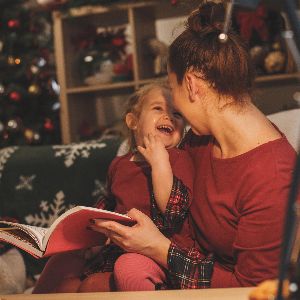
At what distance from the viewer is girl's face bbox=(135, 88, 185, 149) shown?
178 centimetres

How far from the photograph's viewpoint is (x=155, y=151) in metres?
1.61

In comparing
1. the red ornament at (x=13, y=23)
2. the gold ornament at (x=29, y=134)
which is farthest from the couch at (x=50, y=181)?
the red ornament at (x=13, y=23)

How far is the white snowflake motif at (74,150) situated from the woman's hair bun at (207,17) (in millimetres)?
1183

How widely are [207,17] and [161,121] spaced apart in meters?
0.37

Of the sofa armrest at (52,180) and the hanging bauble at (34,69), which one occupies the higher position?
the hanging bauble at (34,69)

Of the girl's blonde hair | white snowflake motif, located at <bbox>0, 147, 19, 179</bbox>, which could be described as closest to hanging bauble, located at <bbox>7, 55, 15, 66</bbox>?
white snowflake motif, located at <bbox>0, 147, 19, 179</bbox>

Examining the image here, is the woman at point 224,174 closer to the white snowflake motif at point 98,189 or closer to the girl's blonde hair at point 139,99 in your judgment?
the girl's blonde hair at point 139,99

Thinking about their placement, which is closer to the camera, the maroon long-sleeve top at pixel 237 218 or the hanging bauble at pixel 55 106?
the maroon long-sleeve top at pixel 237 218

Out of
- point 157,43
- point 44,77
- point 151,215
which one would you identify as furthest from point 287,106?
point 151,215

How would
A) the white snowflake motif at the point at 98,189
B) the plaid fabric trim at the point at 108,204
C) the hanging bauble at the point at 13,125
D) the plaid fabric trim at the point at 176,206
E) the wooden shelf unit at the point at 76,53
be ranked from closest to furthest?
the plaid fabric trim at the point at 176,206 → the plaid fabric trim at the point at 108,204 → the white snowflake motif at the point at 98,189 → the wooden shelf unit at the point at 76,53 → the hanging bauble at the point at 13,125

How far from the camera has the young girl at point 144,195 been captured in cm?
152

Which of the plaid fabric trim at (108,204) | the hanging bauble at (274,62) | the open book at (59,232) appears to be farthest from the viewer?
the hanging bauble at (274,62)

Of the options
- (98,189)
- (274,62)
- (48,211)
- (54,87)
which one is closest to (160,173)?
(98,189)

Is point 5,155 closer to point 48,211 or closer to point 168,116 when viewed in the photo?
point 48,211
